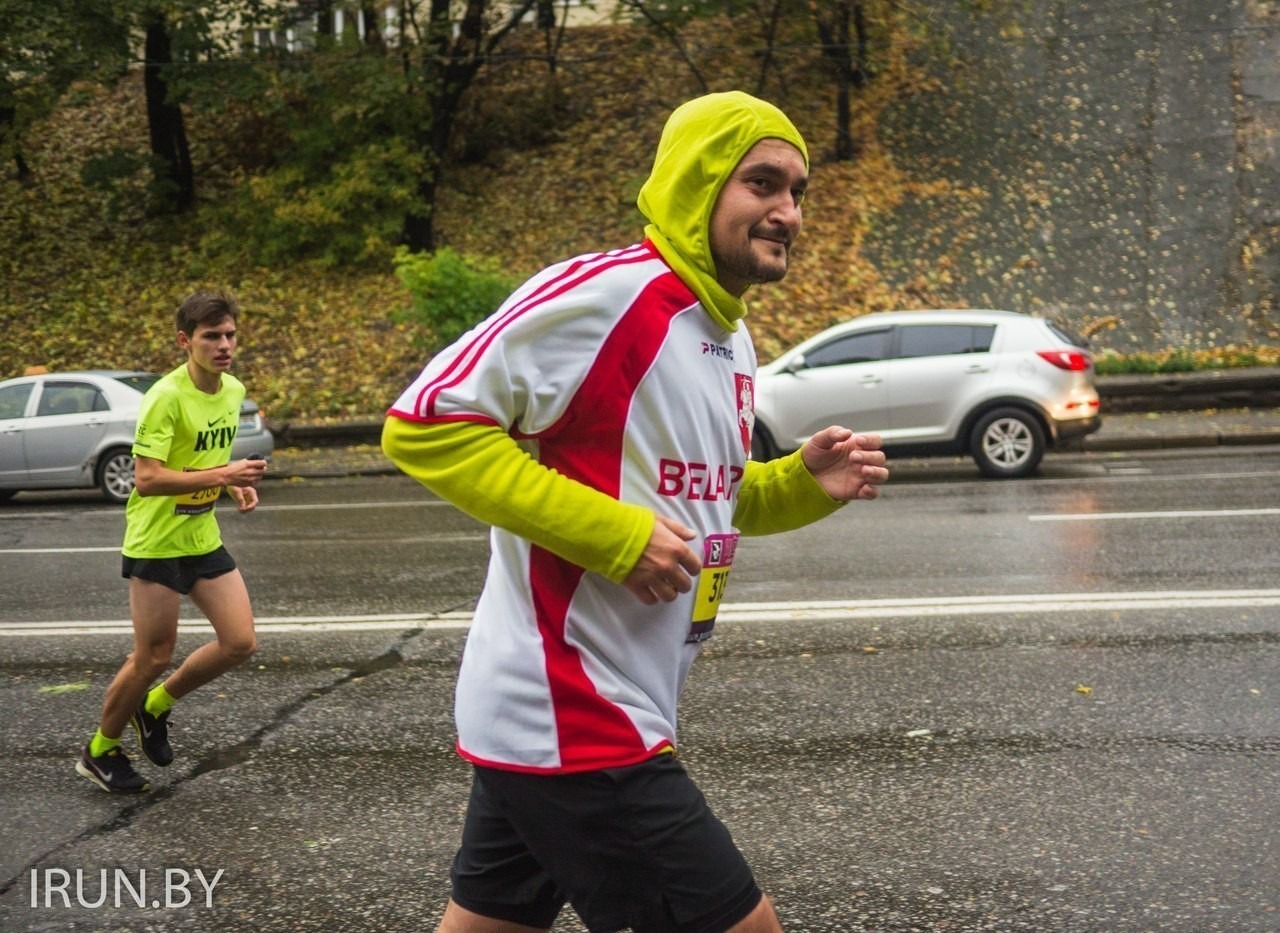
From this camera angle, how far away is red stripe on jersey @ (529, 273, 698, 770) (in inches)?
96.0

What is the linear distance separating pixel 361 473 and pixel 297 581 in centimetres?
826

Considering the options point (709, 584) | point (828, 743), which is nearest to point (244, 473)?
point (828, 743)

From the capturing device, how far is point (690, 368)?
2.56m

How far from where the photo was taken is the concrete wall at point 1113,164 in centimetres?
2234

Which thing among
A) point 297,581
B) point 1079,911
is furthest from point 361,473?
point 1079,911

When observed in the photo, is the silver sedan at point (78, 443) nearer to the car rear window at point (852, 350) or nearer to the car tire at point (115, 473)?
the car tire at point (115, 473)

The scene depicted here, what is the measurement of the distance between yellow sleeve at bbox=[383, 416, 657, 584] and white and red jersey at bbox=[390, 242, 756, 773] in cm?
4

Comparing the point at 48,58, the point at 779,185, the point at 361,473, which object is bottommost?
the point at 361,473

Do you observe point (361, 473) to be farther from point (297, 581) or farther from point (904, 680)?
point (904, 680)

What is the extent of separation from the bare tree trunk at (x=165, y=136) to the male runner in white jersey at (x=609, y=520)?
2503 centimetres

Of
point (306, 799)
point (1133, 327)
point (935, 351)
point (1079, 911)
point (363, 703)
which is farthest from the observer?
point (1133, 327)

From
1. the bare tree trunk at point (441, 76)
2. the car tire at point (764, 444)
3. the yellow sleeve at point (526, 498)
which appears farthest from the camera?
the bare tree trunk at point (441, 76)

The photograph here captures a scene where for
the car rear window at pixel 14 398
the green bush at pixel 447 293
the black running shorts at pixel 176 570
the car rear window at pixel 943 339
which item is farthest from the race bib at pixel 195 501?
the green bush at pixel 447 293

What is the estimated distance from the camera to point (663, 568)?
2.35 metres
